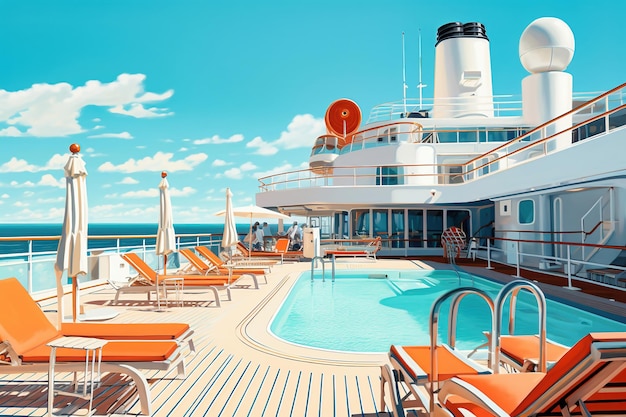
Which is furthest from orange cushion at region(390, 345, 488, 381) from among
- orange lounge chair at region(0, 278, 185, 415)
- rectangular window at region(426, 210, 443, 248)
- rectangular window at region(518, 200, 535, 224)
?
rectangular window at region(426, 210, 443, 248)

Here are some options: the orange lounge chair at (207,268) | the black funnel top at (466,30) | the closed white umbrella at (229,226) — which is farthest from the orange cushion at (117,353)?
the black funnel top at (466,30)

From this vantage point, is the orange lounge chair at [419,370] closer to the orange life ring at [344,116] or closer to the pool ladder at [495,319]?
the pool ladder at [495,319]

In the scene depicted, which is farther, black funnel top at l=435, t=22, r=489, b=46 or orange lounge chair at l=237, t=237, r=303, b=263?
black funnel top at l=435, t=22, r=489, b=46

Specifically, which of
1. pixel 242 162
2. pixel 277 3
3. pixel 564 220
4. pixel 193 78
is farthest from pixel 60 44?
pixel 242 162

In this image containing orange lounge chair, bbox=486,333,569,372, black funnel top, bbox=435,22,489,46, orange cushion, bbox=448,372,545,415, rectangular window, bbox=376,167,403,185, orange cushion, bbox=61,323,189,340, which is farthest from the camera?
black funnel top, bbox=435,22,489,46

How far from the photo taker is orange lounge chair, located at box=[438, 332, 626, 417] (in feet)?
4.56

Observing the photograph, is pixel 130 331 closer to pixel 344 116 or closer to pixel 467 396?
pixel 467 396

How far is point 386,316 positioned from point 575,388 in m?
6.16

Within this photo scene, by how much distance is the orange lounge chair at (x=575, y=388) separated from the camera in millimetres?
1391

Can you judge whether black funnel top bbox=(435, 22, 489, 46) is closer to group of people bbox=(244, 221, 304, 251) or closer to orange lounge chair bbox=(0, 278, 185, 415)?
group of people bbox=(244, 221, 304, 251)

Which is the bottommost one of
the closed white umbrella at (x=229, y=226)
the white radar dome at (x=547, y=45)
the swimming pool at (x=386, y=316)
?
the swimming pool at (x=386, y=316)

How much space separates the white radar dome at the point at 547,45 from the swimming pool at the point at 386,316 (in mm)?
13232

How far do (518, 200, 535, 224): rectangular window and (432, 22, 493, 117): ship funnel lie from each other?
11144 mm

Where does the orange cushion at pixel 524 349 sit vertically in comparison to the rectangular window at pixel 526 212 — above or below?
below
